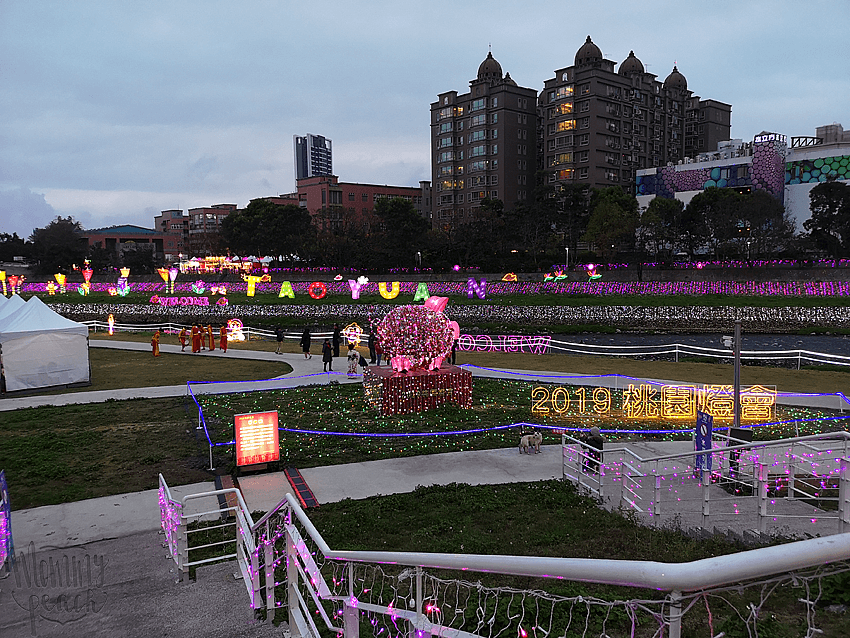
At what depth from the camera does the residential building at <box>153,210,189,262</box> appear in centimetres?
12631

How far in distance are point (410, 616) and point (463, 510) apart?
6.15 m

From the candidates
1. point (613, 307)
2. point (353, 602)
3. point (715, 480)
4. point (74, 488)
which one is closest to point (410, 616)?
point (353, 602)

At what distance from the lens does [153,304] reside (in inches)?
2438

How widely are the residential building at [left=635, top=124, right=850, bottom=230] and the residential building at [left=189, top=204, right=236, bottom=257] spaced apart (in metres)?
79.9

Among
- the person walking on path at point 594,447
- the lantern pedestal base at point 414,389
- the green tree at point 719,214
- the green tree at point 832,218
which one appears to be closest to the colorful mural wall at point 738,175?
the green tree at point 719,214

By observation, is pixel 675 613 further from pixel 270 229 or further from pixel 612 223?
pixel 270 229

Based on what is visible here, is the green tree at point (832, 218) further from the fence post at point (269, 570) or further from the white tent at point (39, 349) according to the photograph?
the fence post at point (269, 570)

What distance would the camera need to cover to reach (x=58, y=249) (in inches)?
3831

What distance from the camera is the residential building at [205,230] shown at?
372 ft

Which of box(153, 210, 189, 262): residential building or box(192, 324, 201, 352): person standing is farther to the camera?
box(153, 210, 189, 262): residential building

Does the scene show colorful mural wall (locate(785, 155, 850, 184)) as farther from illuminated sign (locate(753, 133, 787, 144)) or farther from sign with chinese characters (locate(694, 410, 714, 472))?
sign with chinese characters (locate(694, 410, 714, 472))

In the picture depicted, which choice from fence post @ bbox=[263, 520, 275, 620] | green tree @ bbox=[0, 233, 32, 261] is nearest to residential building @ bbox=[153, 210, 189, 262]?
green tree @ bbox=[0, 233, 32, 261]

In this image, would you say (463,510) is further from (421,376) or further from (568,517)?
(421,376)

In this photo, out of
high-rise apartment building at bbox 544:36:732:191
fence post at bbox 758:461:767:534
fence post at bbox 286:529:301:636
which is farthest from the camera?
high-rise apartment building at bbox 544:36:732:191
